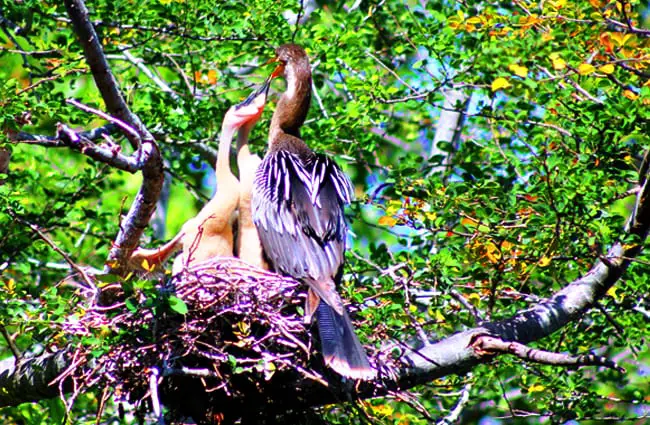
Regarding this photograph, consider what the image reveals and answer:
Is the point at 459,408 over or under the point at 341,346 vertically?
over

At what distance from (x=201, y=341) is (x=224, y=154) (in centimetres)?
145

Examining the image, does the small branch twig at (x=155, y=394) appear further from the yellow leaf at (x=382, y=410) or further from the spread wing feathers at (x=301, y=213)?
the yellow leaf at (x=382, y=410)

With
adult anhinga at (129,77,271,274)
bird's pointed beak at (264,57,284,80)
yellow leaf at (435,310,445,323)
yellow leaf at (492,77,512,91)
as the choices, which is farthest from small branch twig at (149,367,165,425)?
bird's pointed beak at (264,57,284,80)

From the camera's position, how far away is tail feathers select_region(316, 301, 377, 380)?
4445mm

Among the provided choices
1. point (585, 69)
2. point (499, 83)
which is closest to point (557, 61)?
point (585, 69)

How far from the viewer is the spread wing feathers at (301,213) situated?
5.11 meters

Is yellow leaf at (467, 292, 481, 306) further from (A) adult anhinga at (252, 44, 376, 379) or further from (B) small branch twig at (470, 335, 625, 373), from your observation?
(A) adult anhinga at (252, 44, 376, 379)

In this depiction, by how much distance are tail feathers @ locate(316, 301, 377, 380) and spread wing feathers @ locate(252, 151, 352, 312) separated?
321 mm

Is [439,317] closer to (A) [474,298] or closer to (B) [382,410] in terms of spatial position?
(A) [474,298]

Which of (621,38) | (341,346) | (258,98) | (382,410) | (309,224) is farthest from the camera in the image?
(258,98)

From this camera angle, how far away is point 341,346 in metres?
4.52

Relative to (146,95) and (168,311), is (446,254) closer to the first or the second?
(168,311)

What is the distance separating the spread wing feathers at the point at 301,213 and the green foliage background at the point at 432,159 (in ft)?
0.85

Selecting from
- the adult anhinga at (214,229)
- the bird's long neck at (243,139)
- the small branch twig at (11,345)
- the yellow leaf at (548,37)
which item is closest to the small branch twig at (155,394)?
the small branch twig at (11,345)
